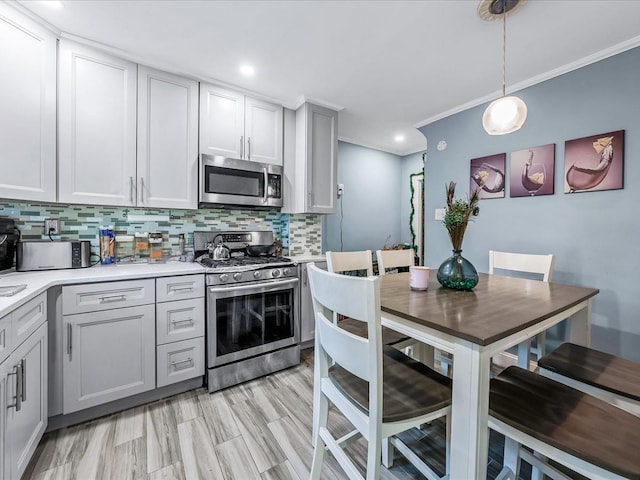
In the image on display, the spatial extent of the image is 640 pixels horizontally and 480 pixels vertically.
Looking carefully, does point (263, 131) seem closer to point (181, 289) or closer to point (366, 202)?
point (181, 289)

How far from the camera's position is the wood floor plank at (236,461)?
1.34 meters

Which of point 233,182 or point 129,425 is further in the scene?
point 233,182

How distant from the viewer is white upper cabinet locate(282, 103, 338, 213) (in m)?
2.76

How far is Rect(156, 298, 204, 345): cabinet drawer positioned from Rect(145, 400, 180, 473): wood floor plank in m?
0.43

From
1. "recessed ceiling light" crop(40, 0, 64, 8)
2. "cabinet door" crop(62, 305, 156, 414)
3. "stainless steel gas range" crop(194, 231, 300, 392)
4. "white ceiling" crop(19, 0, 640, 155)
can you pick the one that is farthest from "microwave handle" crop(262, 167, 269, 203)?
"recessed ceiling light" crop(40, 0, 64, 8)

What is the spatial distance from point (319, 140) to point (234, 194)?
41.6 inches

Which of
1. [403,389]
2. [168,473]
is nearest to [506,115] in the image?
[403,389]

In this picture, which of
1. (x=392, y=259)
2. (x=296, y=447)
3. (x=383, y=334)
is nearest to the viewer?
(x=296, y=447)

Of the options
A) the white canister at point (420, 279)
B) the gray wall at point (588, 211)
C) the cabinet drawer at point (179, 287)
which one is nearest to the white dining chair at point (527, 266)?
the gray wall at point (588, 211)

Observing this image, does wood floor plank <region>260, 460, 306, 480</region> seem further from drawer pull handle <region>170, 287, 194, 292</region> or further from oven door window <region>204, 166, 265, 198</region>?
oven door window <region>204, 166, 265, 198</region>

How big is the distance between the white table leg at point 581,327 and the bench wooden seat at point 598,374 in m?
0.18

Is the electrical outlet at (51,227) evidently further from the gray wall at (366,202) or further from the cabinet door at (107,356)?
the gray wall at (366,202)

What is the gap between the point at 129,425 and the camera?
1.67 metres

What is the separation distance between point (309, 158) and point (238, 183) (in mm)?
768
